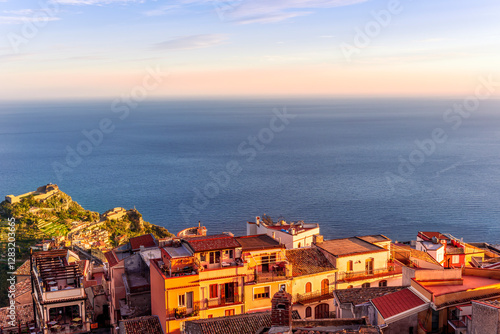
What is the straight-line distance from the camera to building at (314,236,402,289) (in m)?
21.4

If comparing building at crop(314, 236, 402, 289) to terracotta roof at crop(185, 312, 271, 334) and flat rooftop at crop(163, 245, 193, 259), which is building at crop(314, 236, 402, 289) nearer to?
flat rooftop at crop(163, 245, 193, 259)

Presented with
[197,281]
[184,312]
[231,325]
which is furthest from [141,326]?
[231,325]

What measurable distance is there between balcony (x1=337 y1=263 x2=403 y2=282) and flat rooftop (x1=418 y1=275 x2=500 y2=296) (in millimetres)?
8208

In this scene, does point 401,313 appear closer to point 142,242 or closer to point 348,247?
point 348,247

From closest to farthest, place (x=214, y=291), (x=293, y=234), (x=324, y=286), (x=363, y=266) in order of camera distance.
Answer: (x=214, y=291) → (x=324, y=286) → (x=363, y=266) → (x=293, y=234)

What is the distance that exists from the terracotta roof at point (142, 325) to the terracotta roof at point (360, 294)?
6.70m

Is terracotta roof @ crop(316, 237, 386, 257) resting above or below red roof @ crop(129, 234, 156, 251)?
below

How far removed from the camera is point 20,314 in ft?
78.6

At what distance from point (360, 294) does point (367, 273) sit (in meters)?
6.43

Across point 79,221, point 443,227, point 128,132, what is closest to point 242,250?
point 79,221

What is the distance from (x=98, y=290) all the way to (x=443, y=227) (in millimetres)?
47864

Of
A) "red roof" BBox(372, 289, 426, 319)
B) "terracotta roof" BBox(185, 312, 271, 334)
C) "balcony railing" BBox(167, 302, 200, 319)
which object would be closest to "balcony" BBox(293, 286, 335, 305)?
"balcony railing" BBox(167, 302, 200, 319)

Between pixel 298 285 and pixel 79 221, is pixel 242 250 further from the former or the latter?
pixel 79 221

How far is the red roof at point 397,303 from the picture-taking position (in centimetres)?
1189
